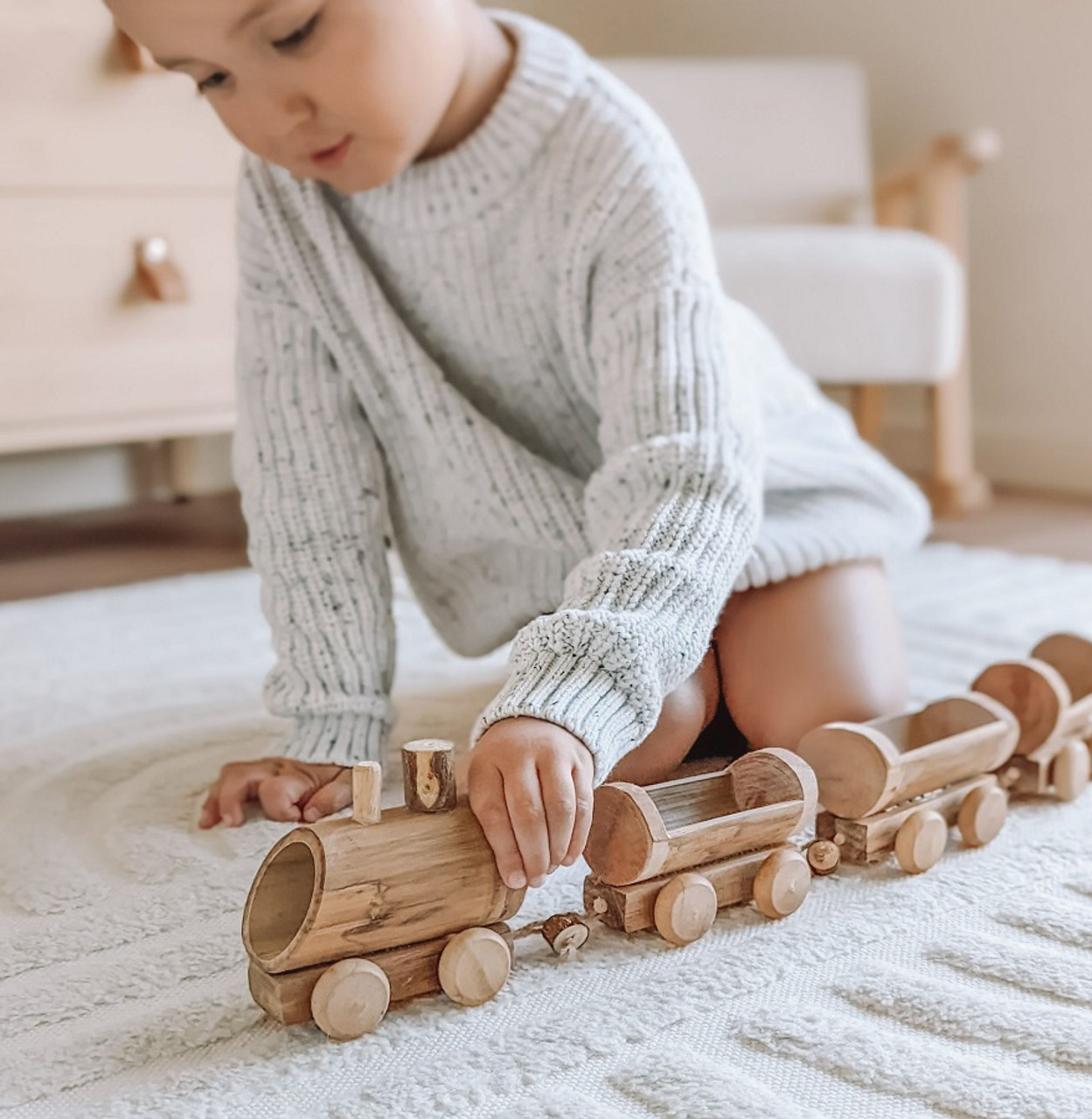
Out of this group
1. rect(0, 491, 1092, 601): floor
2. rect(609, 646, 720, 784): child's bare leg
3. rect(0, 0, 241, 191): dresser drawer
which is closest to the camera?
rect(609, 646, 720, 784): child's bare leg

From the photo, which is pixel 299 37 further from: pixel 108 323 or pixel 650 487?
pixel 108 323

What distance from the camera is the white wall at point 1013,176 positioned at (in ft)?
5.73

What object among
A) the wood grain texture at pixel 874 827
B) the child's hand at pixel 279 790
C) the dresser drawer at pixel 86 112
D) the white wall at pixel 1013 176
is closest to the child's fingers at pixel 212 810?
the child's hand at pixel 279 790

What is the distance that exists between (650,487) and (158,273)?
0.84m

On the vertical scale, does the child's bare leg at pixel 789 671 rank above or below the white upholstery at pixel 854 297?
below

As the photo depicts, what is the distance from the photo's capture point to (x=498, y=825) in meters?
0.46

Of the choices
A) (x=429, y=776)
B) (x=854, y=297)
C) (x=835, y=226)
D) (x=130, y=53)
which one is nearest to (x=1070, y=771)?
(x=429, y=776)

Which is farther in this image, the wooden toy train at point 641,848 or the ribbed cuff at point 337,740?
the ribbed cuff at point 337,740

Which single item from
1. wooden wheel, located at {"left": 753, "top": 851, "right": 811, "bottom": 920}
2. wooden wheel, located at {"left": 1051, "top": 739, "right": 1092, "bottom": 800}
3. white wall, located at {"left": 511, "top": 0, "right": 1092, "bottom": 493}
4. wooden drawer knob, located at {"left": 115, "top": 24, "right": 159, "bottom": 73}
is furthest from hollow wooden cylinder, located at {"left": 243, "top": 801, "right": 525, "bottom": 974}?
white wall, located at {"left": 511, "top": 0, "right": 1092, "bottom": 493}

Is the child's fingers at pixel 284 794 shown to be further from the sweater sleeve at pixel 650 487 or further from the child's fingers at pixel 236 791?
the sweater sleeve at pixel 650 487

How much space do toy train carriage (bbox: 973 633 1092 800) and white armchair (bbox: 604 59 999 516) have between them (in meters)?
0.92

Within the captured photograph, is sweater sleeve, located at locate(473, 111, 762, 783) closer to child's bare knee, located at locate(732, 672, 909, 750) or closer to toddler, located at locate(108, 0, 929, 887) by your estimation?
toddler, located at locate(108, 0, 929, 887)

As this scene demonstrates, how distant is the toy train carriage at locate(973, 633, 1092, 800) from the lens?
25.2 inches

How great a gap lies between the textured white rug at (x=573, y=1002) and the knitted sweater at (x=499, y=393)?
0.40 ft
